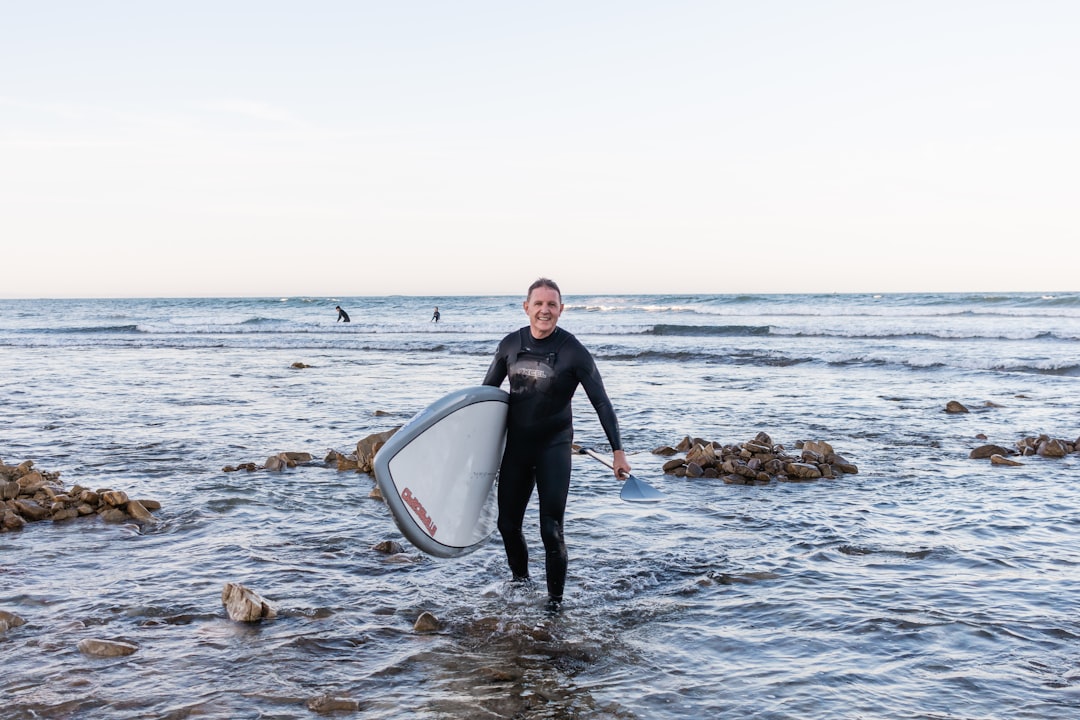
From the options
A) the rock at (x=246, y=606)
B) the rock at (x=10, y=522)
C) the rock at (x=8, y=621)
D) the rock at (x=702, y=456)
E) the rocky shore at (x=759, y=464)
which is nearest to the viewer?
the rock at (x=8, y=621)

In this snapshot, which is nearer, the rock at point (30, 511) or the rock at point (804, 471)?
the rock at point (30, 511)

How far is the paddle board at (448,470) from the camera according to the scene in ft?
17.8

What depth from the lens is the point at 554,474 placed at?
5555mm

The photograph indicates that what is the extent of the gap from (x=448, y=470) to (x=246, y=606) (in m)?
1.47

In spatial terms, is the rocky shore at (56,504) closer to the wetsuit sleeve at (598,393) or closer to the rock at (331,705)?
the rock at (331,705)

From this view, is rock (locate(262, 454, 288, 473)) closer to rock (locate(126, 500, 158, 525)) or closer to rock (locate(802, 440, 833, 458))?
rock (locate(126, 500, 158, 525))

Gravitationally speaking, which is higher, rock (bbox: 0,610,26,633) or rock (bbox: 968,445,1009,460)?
rock (bbox: 968,445,1009,460)

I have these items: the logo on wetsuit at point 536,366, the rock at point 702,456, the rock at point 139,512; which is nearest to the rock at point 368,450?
the rock at point 139,512

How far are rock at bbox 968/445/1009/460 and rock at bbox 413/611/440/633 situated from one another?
7.79 m

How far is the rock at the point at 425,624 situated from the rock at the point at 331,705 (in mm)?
999

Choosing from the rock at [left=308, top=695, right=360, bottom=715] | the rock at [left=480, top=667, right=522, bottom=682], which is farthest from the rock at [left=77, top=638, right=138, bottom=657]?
the rock at [left=480, top=667, right=522, bottom=682]

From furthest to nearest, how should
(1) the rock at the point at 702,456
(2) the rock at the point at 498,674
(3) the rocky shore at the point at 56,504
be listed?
(1) the rock at the point at 702,456, (3) the rocky shore at the point at 56,504, (2) the rock at the point at 498,674

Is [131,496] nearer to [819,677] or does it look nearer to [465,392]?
[465,392]

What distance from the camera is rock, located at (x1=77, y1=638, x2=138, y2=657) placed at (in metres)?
4.53
